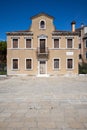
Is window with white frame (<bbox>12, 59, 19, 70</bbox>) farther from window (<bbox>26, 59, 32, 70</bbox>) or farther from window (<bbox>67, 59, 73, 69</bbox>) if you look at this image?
window (<bbox>67, 59, 73, 69</bbox>)

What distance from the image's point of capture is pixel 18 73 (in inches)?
1062

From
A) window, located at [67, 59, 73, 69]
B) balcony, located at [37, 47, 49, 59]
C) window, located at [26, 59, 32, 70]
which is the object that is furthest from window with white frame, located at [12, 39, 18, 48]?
window, located at [67, 59, 73, 69]

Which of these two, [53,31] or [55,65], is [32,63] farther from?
[53,31]

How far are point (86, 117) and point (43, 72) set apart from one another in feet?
70.4

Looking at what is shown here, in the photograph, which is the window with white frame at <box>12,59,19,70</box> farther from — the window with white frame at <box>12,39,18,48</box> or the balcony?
the balcony

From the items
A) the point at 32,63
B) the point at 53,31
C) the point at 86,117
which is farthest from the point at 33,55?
the point at 86,117

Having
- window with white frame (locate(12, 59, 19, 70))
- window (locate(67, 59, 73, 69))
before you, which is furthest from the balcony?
window with white frame (locate(12, 59, 19, 70))

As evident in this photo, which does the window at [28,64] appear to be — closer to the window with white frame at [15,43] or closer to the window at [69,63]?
the window with white frame at [15,43]

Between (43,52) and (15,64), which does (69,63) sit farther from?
(15,64)

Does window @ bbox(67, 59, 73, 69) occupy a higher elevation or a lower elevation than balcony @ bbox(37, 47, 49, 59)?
lower

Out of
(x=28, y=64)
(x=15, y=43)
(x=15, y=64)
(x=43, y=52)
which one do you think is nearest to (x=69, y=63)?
(x=43, y=52)

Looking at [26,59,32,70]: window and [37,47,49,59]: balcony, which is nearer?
[37,47,49,59]: balcony

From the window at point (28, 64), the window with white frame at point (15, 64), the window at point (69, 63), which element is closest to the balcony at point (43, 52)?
the window at point (28, 64)

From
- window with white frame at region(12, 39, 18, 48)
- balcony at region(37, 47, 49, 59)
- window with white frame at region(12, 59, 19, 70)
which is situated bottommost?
window with white frame at region(12, 59, 19, 70)
